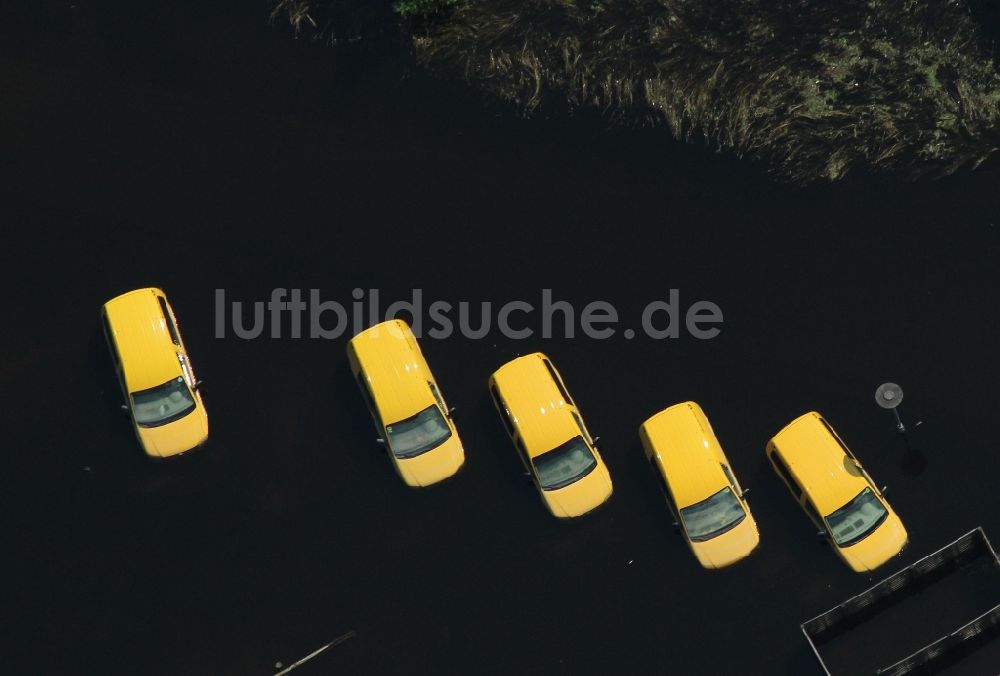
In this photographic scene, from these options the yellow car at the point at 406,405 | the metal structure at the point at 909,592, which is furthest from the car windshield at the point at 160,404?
the metal structure at the point at 909,592

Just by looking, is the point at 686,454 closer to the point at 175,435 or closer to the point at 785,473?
the point at 785,473

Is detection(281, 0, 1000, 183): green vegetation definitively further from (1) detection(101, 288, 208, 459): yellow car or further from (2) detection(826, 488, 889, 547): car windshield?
(1) detection(101, 288, 208, 459): yellow car

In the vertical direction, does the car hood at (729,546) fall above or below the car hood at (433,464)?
below

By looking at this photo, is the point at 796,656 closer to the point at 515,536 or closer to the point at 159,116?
the point at 515,536

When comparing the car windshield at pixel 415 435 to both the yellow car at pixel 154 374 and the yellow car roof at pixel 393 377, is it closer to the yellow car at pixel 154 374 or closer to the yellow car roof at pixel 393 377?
the yellow car roof at pixel 393 377

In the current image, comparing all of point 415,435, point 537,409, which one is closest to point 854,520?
point 537,409
